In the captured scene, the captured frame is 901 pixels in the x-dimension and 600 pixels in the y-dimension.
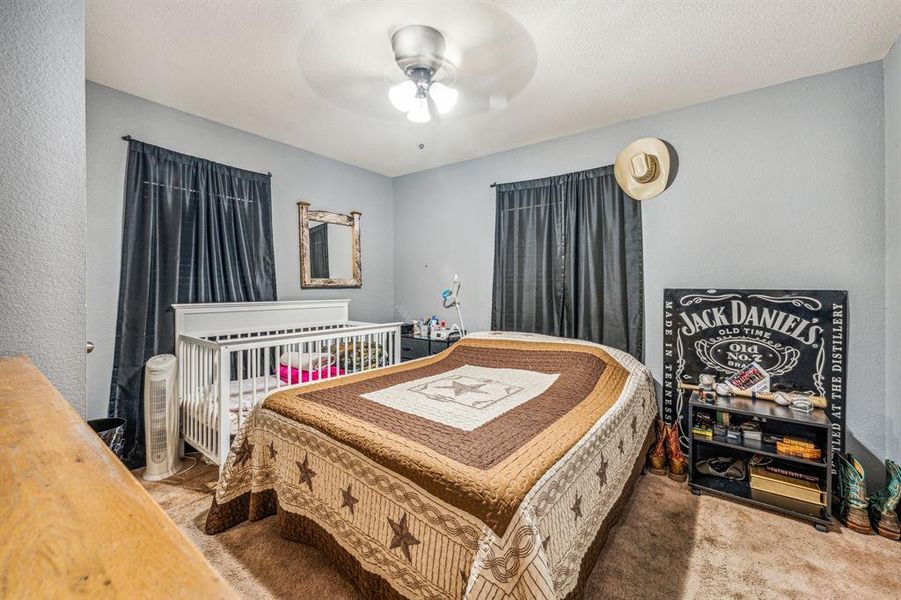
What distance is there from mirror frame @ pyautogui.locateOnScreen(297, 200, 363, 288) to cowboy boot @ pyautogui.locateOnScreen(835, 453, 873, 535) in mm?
3661

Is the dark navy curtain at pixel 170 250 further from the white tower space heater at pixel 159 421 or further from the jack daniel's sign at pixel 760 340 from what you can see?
the jack daniel's sign at pixel 760 340

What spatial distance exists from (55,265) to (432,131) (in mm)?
2471

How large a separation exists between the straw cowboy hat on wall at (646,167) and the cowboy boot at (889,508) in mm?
1917

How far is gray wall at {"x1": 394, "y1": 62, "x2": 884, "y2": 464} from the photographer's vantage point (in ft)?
Result: 6.81

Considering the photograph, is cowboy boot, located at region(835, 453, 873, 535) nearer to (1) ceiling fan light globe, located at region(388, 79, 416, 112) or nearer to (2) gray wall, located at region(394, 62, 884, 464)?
(2) gray wall, located at region(394, 62, 884, 464)

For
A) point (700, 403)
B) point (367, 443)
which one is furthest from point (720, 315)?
point (367, 443)

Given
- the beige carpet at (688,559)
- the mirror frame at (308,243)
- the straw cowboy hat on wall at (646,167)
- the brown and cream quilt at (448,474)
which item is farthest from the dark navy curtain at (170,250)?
the straw cowboy hat on wall at (646,167)

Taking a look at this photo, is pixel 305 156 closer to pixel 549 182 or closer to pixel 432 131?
pixel 432 131

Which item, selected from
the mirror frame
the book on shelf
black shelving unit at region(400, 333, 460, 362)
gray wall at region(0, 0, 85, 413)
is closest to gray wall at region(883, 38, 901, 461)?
the book on shelf

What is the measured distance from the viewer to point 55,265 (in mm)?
1133

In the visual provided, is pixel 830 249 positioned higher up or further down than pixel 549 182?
further down

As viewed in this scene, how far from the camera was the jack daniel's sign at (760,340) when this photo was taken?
213 cm

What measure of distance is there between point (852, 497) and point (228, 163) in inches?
169

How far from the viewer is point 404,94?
194 centimetres
